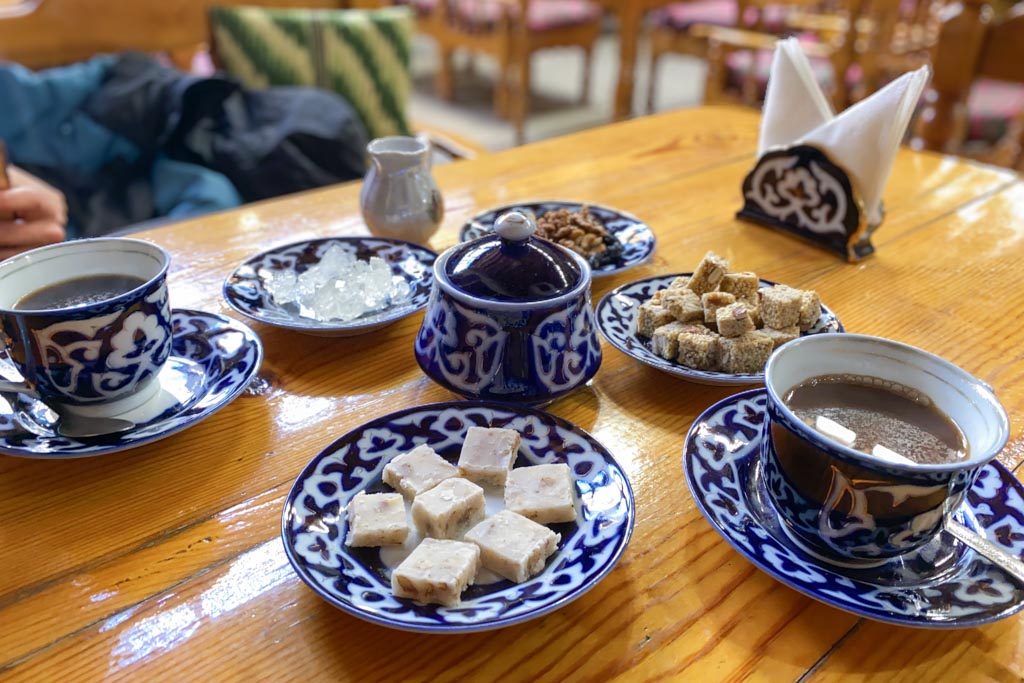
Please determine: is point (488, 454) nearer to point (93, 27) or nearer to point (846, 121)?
point (846, 121)

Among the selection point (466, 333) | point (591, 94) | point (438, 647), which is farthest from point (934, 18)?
point (438, 647)

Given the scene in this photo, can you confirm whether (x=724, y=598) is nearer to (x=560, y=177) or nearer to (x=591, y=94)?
(x=560, y=177)

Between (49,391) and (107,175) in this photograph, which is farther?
(107,175)

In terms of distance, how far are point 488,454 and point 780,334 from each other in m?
0.38

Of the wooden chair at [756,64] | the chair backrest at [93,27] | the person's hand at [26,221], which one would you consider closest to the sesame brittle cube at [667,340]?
the person's hand at [26,221]

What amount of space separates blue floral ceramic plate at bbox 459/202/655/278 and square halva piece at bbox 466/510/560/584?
0.48m

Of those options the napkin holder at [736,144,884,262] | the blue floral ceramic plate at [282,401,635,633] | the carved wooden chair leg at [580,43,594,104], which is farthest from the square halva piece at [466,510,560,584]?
the carved wooden chair leg at [580,43,594,104]

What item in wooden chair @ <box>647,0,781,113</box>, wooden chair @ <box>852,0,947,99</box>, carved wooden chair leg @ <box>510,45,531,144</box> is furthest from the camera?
carved wooden chair leg @ <box>510,45,531,144</box>

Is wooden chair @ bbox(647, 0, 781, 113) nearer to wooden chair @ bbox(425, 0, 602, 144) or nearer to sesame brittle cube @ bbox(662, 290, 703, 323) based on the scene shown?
wooden chair @ bbox(425, 0, 602, 144)

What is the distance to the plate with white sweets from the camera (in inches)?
31.5

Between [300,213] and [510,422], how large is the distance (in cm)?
71

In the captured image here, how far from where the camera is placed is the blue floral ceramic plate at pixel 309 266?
86 cm

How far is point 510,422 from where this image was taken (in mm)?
688

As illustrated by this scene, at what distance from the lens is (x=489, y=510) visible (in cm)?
62
